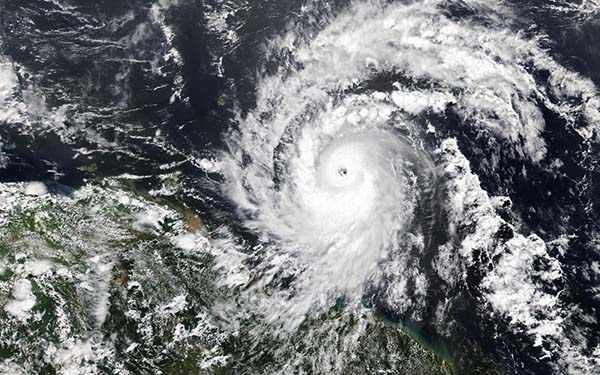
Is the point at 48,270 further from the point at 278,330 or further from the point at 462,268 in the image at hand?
the point at 462,268

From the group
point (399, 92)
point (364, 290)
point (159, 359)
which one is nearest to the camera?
point (159, 359)

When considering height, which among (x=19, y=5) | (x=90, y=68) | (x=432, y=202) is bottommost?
(x=432, y=202)

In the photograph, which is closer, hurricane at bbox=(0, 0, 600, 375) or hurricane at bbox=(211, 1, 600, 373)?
hurricane at bbox=(0, 0, 600, 375)

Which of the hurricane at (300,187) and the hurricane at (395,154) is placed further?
the hurricane at (395,154)

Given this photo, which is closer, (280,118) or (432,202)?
(432,202)

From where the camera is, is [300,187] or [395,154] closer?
[300,187]

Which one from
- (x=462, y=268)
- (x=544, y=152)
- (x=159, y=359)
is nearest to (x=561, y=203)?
(x=544, y=152)

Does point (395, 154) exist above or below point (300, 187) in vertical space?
above

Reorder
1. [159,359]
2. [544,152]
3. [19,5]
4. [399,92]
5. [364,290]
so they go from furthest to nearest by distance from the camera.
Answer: [19,5] < [399,92] < [544,152] < [364,290] < [159,359]

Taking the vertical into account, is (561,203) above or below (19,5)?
below
